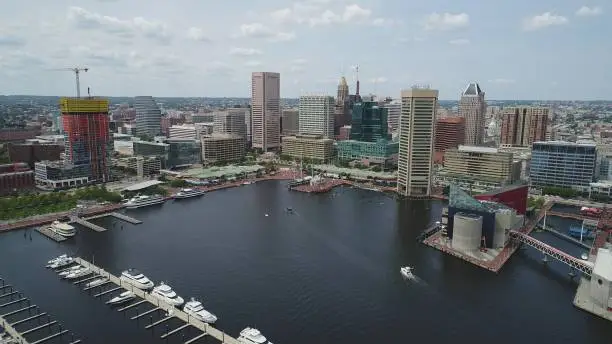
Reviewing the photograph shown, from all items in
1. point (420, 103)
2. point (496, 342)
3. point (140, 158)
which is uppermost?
point (420, 103)

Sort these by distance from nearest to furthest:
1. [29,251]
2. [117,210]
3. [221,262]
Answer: [221,262] < [29,251] < [117,210]

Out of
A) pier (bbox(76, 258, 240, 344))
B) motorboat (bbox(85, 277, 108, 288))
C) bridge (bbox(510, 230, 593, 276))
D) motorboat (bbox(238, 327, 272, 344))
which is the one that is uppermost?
bridge (bbox(510, 230, 593, 276))

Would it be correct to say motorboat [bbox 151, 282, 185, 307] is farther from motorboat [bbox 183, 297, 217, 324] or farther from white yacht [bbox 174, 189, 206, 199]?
white yacht [bbox 174, 189, 206, 199]

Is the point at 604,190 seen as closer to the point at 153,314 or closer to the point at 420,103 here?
the point at 420,103

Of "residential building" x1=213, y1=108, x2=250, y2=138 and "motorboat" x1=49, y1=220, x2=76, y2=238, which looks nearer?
"motorboat" x1=49, y1=220, x2=76, y2=238

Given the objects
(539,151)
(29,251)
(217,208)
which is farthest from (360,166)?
(29,251)

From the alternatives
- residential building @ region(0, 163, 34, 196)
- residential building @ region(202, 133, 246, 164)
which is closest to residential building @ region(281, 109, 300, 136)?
residential building @ region(202, 133, 246, 164)

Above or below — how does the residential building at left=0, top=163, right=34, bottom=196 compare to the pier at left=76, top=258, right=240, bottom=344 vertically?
above
